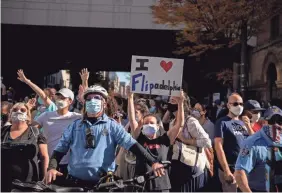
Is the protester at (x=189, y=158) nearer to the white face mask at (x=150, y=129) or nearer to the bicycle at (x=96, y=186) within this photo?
the white face mask at (x=150, y=129)

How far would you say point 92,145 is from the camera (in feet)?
13.4

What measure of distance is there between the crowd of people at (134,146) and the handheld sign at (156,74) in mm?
408

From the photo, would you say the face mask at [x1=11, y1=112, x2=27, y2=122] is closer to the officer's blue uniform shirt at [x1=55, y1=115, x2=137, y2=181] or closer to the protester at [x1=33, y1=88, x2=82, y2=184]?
the protester at [x1=33, y1=88, x2=82, y2=184]

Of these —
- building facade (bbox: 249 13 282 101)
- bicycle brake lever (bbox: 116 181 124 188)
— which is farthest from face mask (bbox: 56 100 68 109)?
building facade (bbox: 249 13 282 101)

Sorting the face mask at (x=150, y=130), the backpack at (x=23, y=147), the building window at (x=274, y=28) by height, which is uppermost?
the building window at (x=274, y=28)

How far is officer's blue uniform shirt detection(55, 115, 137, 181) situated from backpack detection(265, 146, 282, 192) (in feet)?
3.81

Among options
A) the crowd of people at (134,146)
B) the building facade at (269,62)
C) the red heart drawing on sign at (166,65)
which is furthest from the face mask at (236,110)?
the building facade at (269,62)

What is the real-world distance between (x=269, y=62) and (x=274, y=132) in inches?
812

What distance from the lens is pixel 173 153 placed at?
6180 mm

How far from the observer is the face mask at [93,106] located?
427cm

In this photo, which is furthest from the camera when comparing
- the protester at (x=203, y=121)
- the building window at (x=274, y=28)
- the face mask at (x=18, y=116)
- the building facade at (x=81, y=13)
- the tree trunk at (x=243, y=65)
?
the building facade at (x=81, y=13)

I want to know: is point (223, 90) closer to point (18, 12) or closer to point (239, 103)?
point (18, 12)

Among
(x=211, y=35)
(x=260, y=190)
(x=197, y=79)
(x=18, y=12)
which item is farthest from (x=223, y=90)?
(x=260, y=190)

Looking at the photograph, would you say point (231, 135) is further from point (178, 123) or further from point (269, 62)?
point (269, 62)
